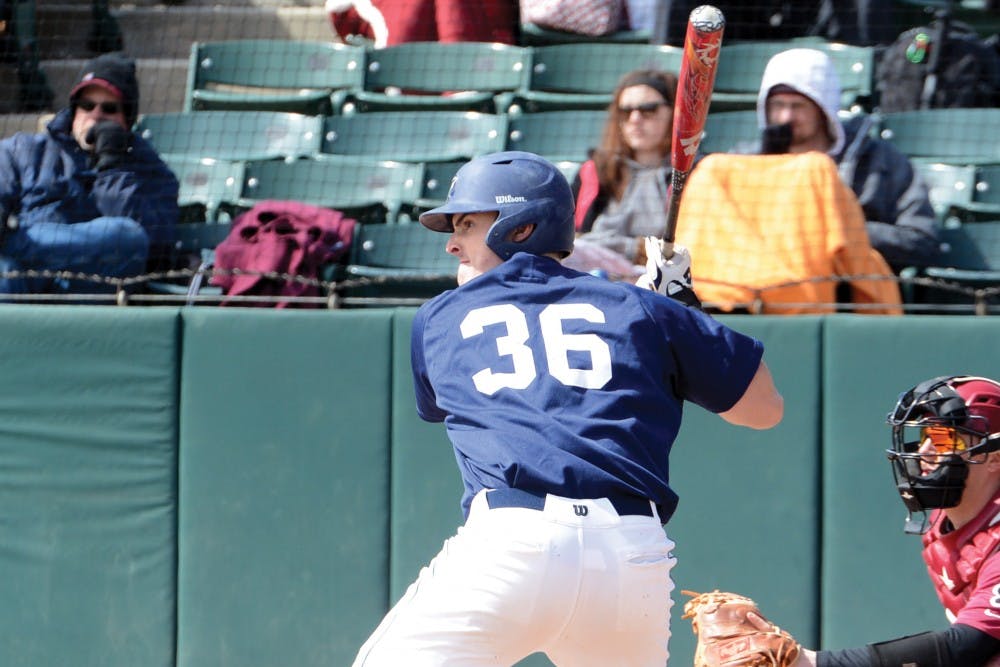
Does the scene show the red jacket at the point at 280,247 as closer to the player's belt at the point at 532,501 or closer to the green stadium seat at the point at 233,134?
the green stadium seat at the point at 233,134

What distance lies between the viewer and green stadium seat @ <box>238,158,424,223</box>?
620 centimetres

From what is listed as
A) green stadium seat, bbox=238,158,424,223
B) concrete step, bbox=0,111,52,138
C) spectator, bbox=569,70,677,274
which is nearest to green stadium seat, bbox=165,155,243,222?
green stadium seat, bbox=238,158,424,223

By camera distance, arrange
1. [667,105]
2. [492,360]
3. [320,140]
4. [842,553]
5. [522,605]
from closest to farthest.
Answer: [522,605] → [492,360] → [842,553] → [667,105] → [320,140]

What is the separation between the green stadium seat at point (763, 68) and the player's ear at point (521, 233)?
3854 mm

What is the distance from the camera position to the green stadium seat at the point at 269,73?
7.31 m

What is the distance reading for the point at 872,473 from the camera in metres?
4.55

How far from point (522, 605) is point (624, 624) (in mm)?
204

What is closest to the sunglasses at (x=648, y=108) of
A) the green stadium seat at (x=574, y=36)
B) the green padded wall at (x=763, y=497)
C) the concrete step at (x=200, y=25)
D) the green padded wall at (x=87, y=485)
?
the green padded wall at (x=763, y=497)

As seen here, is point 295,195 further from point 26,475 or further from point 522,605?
point 522,605

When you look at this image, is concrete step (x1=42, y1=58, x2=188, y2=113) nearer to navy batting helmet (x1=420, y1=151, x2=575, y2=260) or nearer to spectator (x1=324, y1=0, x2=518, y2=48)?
spectator (x1=324, y1=0, x2=518, y2=48)

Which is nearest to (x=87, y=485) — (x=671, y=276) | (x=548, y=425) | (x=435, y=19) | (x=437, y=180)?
(x=437, y=180)

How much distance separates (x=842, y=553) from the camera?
4570 millimetres

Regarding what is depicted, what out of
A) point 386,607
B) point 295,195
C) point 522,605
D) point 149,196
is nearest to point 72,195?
point 149,196

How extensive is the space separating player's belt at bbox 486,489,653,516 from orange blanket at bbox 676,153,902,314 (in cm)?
223
